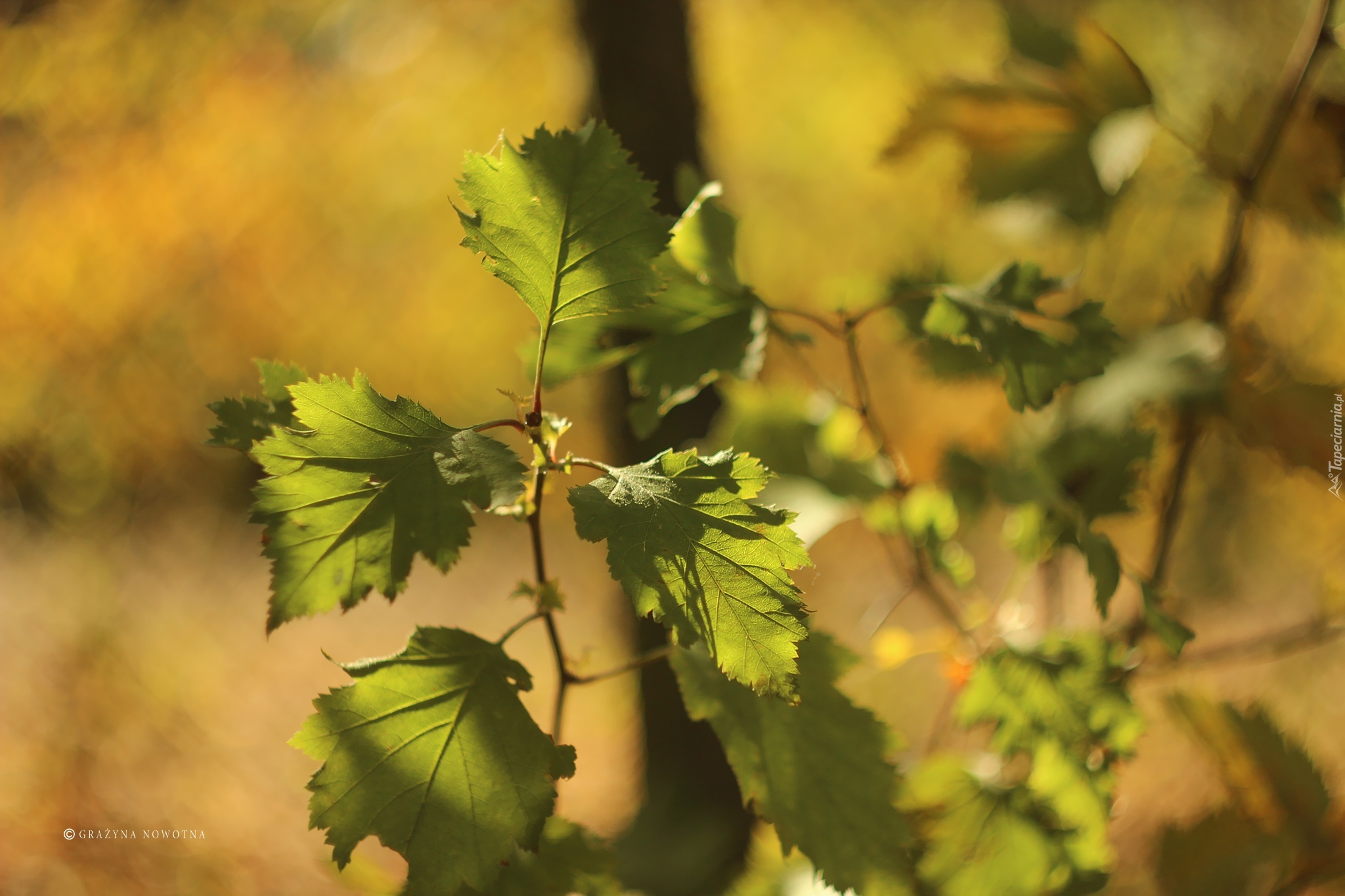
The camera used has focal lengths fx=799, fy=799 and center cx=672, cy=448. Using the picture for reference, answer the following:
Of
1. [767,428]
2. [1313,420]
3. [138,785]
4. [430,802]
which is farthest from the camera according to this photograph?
[138,785]

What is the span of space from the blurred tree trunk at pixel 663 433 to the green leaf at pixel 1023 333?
455mm

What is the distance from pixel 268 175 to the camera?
1824 mm

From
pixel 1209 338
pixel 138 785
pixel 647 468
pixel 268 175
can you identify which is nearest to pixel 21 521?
pixel 138 785

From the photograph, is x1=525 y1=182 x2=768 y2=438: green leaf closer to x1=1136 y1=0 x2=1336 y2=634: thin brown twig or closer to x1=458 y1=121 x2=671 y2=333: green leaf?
x1=458 y1=121 x2=671 y2=333: green leaf

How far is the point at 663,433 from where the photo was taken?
0.95 meters

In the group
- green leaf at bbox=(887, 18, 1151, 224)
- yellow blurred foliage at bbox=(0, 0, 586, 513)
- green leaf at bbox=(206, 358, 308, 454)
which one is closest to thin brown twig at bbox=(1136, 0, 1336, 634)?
A: green leaf at bbox=(887, 18, 1151, 224)

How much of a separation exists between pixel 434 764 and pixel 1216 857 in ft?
2.43

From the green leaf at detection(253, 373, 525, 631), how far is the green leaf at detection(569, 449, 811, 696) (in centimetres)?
5

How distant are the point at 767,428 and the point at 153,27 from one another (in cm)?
172

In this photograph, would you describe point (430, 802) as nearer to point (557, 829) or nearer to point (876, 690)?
point (557, 829)

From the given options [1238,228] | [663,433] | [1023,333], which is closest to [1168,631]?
[1023,333]

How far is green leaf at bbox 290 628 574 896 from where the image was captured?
36 cm

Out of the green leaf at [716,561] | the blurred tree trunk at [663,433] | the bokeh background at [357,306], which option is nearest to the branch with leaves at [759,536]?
the green leaf at [716,561]

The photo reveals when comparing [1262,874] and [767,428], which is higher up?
[767,428]
